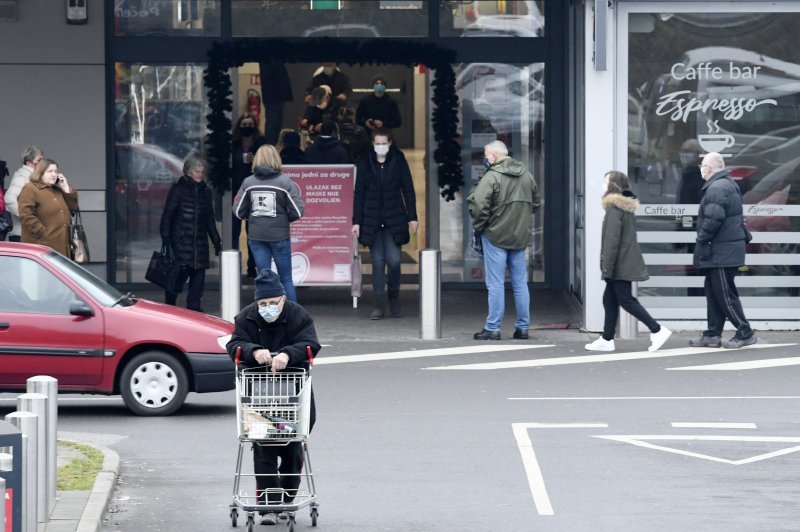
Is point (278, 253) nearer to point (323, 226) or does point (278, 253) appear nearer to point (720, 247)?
point (323, 226)

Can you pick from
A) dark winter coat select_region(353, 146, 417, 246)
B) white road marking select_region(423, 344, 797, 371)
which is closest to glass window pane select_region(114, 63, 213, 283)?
dark winter coat select_region(353, 146, 417, 246)

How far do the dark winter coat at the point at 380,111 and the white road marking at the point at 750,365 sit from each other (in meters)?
7.14

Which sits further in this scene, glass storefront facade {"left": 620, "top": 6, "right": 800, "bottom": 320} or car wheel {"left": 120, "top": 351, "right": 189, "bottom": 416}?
glass storefront facade {"left": 620, "top": 6, "right": 800, "bottom": 320}

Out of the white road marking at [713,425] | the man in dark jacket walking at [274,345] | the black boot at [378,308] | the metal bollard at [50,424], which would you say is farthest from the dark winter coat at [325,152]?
the man in dark jacket walking at [274,345]

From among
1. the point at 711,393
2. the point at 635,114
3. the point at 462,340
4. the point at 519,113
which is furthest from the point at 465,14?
the point at 711,393

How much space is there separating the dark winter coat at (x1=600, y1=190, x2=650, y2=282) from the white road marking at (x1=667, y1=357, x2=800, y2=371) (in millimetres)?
1235

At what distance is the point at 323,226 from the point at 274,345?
408 inches

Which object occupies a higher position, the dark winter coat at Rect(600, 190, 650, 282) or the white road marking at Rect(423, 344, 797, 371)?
the dark winter coat at Rect(600, 190, 650, 282)

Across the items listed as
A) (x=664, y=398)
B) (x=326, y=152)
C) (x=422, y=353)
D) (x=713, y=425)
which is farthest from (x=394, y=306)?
(x=713, y=425)

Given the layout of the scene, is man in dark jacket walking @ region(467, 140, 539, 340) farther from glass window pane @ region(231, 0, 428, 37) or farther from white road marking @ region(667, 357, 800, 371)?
→ glass window pane @ region(231, 0, 428, 37)

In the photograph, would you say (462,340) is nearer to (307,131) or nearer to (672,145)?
(672,145)

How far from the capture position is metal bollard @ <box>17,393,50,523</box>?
8.23 meters

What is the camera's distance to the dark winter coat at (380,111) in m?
20.8

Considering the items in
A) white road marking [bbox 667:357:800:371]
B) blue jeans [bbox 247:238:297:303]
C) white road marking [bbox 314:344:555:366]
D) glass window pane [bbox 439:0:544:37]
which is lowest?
white road marking [bbox 667:357:800:371]
